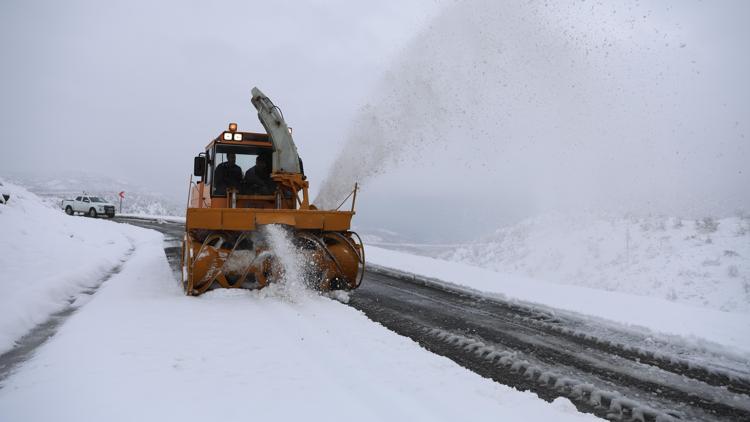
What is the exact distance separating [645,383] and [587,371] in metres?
0.48

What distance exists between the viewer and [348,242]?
769 centimetres

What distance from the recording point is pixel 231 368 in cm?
383

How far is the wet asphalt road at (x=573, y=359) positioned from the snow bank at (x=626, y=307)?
0.48 metres

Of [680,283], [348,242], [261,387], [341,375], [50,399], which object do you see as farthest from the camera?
[680,283]

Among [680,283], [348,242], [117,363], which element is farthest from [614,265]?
[117,363]

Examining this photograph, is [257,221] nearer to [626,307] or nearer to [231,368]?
[231,368]

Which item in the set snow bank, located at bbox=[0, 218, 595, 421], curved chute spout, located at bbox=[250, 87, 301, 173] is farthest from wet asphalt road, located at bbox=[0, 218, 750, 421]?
curved chute spout, located at bbox=[250, 87, 301, 173]

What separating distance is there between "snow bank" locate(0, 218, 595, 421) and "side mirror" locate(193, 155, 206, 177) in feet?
10.6

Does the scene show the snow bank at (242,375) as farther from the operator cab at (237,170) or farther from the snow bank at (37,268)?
the operator cab at (237,170)

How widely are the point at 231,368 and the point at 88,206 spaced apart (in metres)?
31.6

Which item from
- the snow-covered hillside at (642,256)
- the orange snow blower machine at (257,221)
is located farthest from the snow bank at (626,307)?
the orange snow blower machine at (257,221)

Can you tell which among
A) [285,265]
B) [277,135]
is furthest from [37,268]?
[277,135]

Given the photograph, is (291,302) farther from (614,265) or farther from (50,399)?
(614,265)

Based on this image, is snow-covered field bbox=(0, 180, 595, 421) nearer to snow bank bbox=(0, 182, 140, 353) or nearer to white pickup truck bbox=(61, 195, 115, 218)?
snow bank bbox=(0, 182, 140, 353)
